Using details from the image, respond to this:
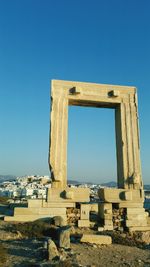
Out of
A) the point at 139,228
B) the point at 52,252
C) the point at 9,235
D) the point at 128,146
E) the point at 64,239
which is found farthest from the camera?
the point at 128,146

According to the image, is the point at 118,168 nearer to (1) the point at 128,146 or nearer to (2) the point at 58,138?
(1) the point at 128,146

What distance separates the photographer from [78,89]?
46.6 feet

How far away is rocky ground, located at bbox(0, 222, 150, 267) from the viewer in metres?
7.04

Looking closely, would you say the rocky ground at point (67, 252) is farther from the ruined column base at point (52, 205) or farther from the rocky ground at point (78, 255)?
the ruined column base at point (52, 205)

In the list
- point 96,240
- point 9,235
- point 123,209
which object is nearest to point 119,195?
point 123,209

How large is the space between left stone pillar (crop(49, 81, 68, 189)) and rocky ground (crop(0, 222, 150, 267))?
2.88 metres

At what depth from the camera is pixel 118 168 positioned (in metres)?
14.7

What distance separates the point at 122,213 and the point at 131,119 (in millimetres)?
4399

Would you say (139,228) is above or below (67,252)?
below

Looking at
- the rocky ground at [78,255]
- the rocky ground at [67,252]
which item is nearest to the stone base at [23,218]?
the rocky ground at [67,252]

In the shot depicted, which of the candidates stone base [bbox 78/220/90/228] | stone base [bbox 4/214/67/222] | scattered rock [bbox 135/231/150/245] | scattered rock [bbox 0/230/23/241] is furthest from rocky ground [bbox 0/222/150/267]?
stone base [bbox 78/220/90/228]

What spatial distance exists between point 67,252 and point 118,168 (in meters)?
7.36

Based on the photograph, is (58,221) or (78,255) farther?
(58,221)

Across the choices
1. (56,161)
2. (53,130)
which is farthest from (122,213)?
(53,130)
